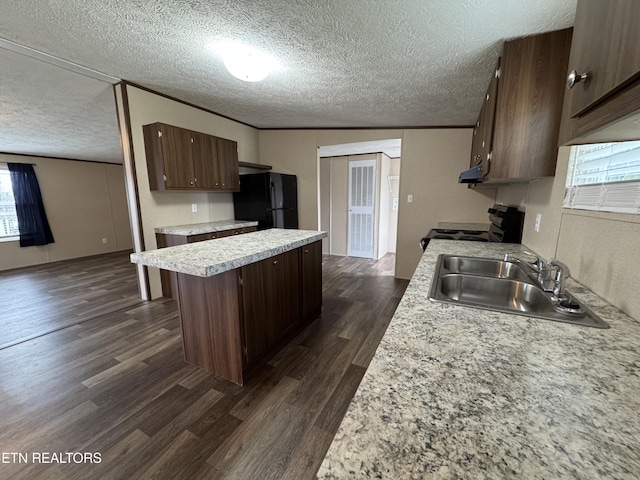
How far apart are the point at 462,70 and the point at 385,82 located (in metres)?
0.66

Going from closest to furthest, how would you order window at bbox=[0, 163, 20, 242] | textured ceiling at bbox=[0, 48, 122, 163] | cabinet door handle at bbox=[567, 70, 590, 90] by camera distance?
1. cabinet door handle at bbox=[567, 70, 590, 90]
2. textured ceiling at bbox=[0, 48, 122, 163]
3. window at bbox=[0, 163, 20, 242]

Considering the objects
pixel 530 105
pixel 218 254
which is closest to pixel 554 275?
pixel 530 105

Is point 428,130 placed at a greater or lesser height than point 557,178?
greater

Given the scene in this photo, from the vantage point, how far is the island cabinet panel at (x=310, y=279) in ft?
8.07

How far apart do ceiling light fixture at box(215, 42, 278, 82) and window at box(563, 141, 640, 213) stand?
212 centimetres

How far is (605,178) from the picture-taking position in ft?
3.59

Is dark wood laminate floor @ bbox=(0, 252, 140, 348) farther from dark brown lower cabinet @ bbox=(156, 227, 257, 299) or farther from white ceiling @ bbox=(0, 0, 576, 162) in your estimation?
white ceiling @ bbox=(0, 0, 576, 162)

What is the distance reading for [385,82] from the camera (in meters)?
2.54

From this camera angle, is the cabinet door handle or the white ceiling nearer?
the cabinet door handle

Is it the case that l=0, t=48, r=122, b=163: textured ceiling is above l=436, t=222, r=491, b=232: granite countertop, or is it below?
above

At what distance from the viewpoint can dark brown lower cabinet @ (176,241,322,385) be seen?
1749mm

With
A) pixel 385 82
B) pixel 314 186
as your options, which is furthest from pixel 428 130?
pixel 314 186

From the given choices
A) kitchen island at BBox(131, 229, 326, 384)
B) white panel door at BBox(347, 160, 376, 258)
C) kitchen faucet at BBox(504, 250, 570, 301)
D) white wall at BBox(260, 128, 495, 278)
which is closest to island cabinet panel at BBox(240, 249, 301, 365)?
kitchen island at BBox(131, 229, 326, 384)

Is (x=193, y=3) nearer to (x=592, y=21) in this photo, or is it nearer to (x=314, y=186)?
(x=592, y=21)
